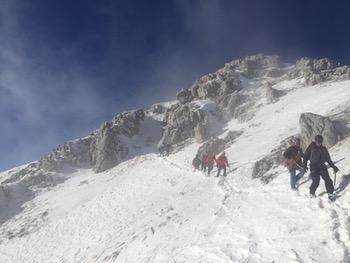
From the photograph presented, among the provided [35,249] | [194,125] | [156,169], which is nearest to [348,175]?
[35,249]

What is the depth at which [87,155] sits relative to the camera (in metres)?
71.5

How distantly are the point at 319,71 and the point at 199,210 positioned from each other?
2287 inches

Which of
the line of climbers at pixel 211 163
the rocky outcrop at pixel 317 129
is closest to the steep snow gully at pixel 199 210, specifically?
the line of climbers at pixel 211 163

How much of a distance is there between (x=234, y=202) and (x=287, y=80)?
191ft

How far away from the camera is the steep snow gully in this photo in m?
11.9

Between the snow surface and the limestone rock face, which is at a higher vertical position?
the limestone rock face

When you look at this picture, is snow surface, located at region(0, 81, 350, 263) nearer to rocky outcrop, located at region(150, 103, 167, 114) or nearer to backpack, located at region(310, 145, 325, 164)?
backpack, located at region(310, 145, 325, 164)

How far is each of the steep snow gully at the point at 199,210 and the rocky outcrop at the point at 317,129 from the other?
4.54 feet

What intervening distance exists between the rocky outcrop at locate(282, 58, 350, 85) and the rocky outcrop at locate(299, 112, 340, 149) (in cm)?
3047

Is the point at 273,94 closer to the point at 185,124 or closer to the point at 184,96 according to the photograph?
the point at 185,124

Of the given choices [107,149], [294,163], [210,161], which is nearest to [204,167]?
[210,161]

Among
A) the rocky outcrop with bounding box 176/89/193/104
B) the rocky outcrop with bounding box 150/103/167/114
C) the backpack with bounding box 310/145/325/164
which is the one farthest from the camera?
the rocky outcrop with bounding box 150/103/167/114

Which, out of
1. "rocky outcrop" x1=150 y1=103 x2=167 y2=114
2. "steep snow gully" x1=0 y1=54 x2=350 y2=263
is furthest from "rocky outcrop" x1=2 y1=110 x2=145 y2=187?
"rocky outcrop" x1=150 y1=103 x2=167 y2=114

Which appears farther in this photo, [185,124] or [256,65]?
[256,65]
